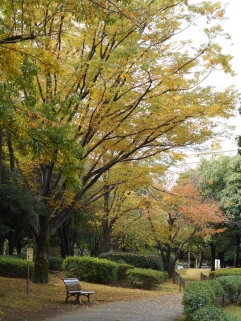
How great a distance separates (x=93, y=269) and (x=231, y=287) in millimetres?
7708

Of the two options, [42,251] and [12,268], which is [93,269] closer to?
[12,268]

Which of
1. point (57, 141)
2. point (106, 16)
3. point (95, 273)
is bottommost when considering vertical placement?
point (95, 273)

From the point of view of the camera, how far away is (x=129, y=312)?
1095cm

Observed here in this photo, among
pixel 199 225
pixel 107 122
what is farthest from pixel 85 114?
pixel 199 225

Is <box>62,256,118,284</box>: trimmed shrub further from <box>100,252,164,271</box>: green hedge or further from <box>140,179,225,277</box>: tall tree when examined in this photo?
<box>140,179,225,277</box>: tall tree

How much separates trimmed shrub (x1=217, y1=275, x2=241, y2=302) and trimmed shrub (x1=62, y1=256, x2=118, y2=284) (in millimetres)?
6970

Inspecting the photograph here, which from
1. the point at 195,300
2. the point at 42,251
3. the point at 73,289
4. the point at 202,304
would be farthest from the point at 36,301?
the point at 202,304

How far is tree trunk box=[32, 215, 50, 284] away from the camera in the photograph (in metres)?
15.0

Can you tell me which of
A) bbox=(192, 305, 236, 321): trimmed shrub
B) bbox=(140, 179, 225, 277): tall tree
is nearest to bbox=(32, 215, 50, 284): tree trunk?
bbox=(192, 305, 236, 321): trimmed shrub

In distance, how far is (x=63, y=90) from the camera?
12.3 metres

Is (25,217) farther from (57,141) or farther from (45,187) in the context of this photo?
(57,141)

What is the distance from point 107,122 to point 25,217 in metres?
4.44

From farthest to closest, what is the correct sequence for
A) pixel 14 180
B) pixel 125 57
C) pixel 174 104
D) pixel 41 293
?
pixel 14 180
pixel 41 293
pixel 174 104
pixel 125 57

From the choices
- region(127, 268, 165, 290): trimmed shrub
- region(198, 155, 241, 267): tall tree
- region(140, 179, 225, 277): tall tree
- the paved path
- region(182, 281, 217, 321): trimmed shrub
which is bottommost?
region(127, 268, 165, 290): trimmed shrub
